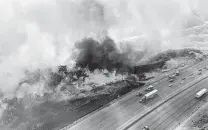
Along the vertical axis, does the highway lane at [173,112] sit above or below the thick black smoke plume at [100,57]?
below

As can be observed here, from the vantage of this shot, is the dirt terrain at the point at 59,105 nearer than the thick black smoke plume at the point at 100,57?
Yes

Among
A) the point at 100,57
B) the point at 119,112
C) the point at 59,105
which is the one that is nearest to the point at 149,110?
the point at 119,112

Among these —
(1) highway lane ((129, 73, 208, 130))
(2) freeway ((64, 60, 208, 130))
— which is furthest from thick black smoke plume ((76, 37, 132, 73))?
(1) highway lane ((129, 73, 208, 130))

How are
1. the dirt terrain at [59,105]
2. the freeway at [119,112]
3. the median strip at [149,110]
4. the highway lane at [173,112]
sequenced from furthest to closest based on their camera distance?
the dirt terrain at [59,105] → the freeway at [119,112] → the median strip at [149,110] → the highway lane at [173,112]

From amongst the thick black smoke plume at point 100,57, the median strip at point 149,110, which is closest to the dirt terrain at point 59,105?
the thick black smoke plume at point 100,57

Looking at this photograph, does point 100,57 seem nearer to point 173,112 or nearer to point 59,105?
point 59,105

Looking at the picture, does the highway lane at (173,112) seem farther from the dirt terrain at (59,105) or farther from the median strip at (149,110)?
the dirt terrain at (59,105)

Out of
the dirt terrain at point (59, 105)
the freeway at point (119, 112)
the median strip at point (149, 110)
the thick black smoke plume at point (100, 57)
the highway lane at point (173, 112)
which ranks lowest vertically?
the highway lane at point (173, 112)

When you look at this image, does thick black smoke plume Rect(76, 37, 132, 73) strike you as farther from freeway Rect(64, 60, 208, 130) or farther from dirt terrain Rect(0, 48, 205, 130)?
freeway Rect(64, 60, 208, 130)
